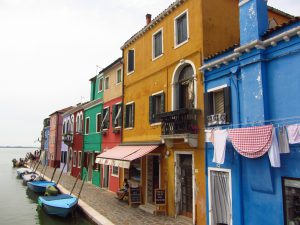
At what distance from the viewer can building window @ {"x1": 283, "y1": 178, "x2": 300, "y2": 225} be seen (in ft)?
24.0

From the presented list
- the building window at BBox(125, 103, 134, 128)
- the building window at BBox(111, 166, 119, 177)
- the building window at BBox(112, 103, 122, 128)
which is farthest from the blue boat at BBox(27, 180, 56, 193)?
the building window at BBox(125, 103, 134, 128)

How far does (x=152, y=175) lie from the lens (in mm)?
14531

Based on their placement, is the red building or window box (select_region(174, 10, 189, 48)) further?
the red building

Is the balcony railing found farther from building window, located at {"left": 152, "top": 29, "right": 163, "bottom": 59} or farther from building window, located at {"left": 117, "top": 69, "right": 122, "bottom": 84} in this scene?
building window, located at {"left": 117, "top": 69, "right": 122, "bottom": 84}

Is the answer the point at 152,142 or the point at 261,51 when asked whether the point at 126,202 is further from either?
the point at 261,51

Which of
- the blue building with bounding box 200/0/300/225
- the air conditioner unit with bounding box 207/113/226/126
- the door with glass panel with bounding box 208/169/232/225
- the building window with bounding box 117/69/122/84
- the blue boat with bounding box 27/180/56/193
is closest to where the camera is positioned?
the blue building with bounding box 200/0/300/225

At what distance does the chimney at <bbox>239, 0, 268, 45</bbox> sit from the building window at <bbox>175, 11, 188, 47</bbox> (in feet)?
11.4

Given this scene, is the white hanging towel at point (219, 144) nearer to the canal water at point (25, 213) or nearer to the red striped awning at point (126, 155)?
the red striped awning at point (126, 155)

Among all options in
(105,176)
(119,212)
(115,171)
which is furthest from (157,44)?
(105,176)

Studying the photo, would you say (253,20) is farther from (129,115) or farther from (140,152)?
(129,115)

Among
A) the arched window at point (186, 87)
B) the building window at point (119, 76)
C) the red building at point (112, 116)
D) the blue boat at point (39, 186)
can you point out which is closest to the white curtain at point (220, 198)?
the arched window at point (186, 87)

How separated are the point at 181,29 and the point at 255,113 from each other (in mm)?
6111

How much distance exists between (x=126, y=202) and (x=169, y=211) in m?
3.54

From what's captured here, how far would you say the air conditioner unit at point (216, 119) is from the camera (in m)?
9.87
